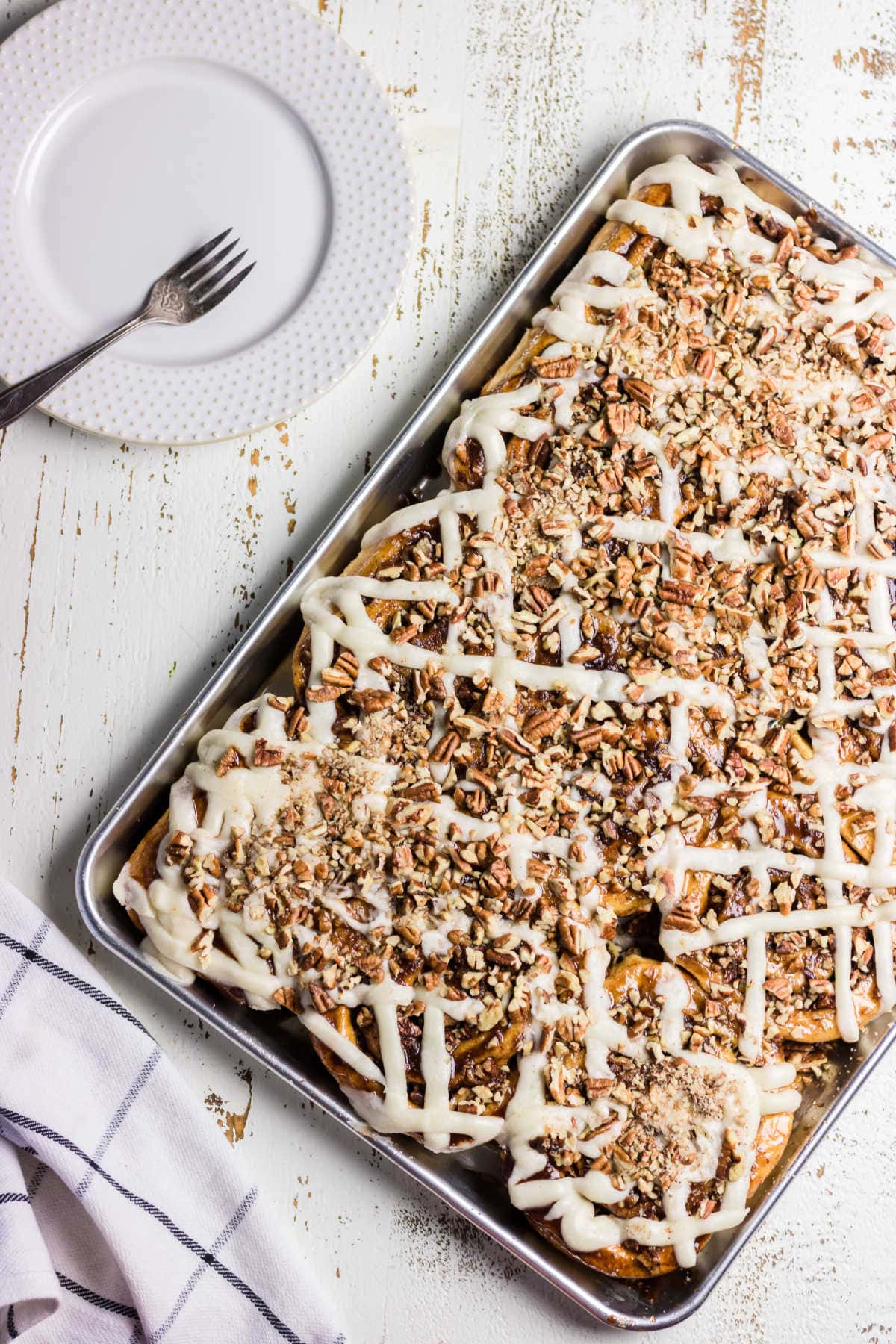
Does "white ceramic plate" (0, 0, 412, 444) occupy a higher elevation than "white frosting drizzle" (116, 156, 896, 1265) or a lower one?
higher

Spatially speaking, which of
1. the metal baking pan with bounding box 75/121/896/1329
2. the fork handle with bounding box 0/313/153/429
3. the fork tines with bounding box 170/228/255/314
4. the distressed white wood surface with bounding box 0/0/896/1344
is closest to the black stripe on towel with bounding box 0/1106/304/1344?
the distressed white wood surface with bounding box 0/0/896/1344

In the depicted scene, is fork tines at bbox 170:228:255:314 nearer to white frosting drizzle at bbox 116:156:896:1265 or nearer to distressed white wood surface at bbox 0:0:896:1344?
distressed white wood surface at bbox 0:0:896:1344

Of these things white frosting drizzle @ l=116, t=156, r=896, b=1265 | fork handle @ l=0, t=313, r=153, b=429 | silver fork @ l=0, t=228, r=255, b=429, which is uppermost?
silver fork @ l=0, t=228, r=255, b=429

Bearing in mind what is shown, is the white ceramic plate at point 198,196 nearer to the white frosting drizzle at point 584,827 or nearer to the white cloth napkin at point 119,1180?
the white frosting drizzle at point 584,827

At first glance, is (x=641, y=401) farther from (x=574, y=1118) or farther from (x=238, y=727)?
(x=574, y=1118)

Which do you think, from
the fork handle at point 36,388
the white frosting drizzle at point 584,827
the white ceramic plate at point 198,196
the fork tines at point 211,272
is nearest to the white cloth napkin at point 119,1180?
the white frosting drizzle at point 584,827

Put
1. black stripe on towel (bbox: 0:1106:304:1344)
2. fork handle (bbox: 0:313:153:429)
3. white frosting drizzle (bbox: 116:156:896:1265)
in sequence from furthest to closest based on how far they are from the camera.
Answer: fork handle (bbox: 0:313:153:429)
black stripe on towel (bbox: 0:1106:304:1344)
white frosting drizzle (bbox: 116:156:896:1265)
